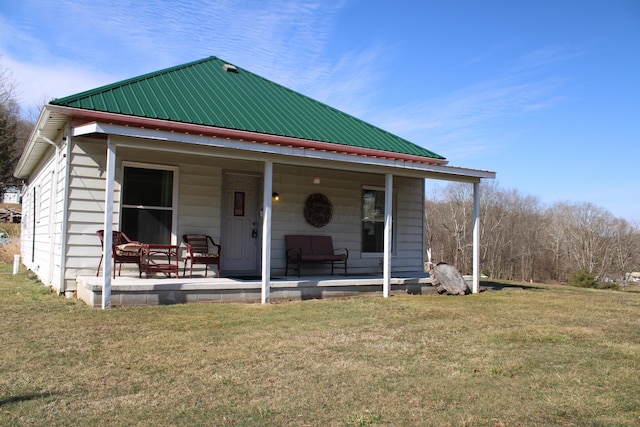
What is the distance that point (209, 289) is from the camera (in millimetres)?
7277

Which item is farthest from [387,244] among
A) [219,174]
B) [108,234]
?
[108,234]

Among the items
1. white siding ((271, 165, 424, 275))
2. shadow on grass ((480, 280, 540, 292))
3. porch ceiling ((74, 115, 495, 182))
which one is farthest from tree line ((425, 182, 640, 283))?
porch ceiling ((74, 115, 495, 182))

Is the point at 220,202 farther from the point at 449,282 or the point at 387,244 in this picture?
the point at 449,282

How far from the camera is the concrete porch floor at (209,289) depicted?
6.64 m

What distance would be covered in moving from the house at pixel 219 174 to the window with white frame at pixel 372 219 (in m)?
0.03

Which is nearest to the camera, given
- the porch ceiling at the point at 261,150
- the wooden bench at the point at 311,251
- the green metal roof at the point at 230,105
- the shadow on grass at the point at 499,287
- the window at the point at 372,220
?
the porch ceiling at the point at 261,150

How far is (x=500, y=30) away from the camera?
1252cm

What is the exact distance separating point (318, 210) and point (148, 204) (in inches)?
132

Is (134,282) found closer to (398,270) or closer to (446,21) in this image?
(398,270)

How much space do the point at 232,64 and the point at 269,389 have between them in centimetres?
957

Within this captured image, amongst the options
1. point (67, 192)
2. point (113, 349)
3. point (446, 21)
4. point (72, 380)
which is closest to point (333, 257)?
point (67, 192)

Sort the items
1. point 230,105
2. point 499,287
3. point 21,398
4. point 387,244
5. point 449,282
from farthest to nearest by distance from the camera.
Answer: point 499,287 < point 230,105 < point 449,282 < point 387,244 < point 21,398

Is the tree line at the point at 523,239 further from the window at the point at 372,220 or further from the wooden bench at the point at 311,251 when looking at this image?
the wooden bench at the point at 311,251

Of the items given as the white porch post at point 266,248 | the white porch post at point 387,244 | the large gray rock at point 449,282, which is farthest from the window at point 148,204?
the large gray rock at point 449,282
